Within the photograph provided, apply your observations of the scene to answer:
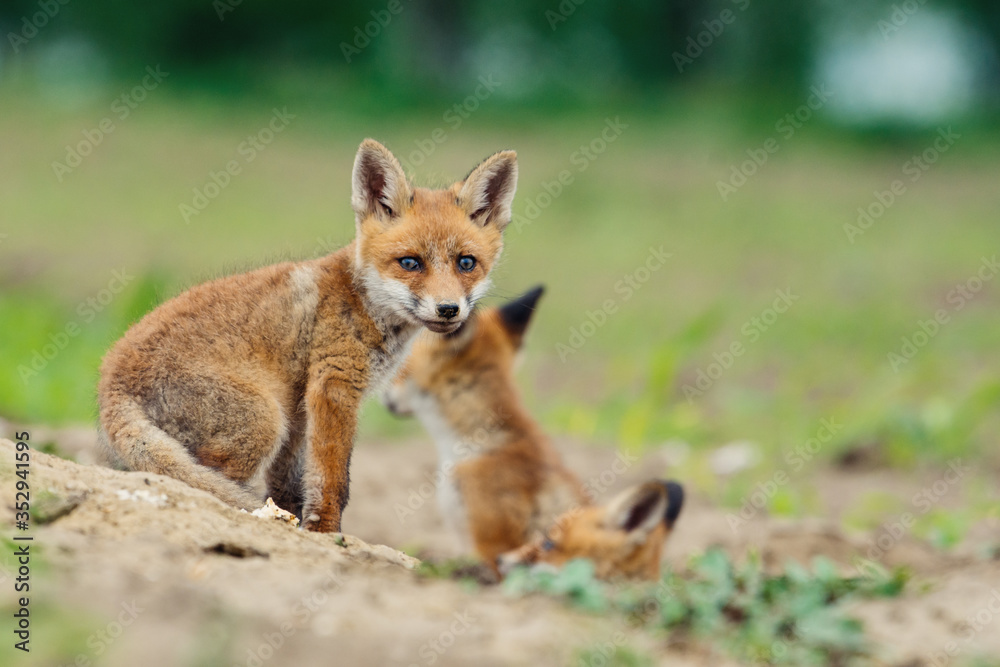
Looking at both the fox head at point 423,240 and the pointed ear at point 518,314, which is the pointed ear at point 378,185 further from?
the pointed ear at point 518,314

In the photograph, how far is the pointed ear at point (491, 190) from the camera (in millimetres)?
5438

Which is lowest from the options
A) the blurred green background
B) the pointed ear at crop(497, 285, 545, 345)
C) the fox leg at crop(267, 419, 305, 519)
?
the fox leg at crop(267, 419, 305, 519)

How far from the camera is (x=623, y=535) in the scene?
16.3 ft

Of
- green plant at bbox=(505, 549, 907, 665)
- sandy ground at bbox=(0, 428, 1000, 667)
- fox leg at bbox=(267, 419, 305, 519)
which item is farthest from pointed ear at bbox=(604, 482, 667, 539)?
fox leg at bbox=(267, 419, 305, 519)

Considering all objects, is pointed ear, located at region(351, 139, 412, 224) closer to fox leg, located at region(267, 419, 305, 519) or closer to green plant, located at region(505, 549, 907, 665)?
fox leg, located at region(267, 419, 305, 519)

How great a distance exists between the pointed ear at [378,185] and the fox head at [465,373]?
4.70ft

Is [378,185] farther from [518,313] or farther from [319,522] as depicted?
[518,313]

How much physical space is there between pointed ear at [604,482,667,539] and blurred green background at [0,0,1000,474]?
77.9 inches

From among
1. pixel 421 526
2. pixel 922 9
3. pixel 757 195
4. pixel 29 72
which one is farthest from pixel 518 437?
pixel 922 9

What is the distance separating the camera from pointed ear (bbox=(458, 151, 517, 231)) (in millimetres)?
5438

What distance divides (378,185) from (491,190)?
0.66 meters

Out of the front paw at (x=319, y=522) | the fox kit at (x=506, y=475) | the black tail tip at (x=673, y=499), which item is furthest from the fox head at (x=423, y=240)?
the black tail tip at (x=673, y=499)

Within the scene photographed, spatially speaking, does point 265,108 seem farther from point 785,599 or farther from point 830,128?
point 785,599

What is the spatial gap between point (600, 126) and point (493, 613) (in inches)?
782
